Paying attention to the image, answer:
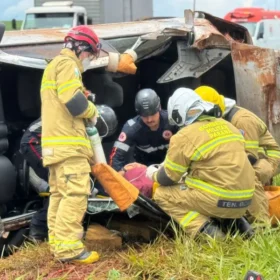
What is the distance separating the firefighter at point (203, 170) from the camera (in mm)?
4750

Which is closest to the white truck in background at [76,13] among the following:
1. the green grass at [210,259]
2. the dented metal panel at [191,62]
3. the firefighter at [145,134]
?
the dented metal panel at [191,62]

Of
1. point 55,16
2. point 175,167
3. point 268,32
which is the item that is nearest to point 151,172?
point 175,167

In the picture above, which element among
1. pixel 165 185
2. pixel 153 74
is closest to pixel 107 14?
pixel 153 74

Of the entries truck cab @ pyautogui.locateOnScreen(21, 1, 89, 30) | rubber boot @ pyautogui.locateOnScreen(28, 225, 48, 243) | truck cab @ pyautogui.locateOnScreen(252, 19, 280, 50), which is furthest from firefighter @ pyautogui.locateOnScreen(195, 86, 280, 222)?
truck cab @ pyautogui.locateOnScreen(252, 19, 280, 50)

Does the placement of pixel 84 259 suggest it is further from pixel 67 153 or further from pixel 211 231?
pixel 211 231

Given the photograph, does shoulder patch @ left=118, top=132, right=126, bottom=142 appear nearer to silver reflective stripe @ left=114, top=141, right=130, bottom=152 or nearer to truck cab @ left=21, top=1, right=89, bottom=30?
silver reflective stripe @ left=114, top=141, right=130, bottom=152

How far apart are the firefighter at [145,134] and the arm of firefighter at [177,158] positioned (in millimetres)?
991

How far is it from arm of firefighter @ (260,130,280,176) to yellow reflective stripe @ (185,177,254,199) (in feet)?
2.61

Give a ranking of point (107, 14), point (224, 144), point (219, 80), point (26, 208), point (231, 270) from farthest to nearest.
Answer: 1. point (107, 14)
2. point (219, 80)
3. point (26, 208)
4. point (224, 144)
5. point (231, 270)

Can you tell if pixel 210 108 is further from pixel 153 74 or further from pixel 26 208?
pixel 153 74

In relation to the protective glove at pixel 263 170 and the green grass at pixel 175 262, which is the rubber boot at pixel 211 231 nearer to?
the green grass at pixel 175 262

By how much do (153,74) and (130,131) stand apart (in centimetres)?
125

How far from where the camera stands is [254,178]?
4973 mm

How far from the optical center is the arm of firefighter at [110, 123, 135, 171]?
589 centimetres
